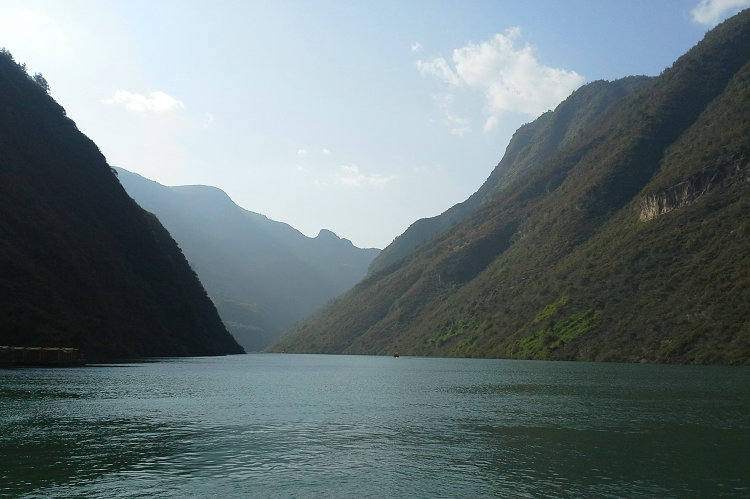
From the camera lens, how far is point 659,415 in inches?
1889

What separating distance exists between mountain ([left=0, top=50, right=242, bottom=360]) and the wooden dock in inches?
261

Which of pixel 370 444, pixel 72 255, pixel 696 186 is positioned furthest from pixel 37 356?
pixel 696 186

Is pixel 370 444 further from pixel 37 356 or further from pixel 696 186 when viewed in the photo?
pixel 696 186

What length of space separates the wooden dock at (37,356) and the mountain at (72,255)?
6.62m

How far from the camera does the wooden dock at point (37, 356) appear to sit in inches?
3868

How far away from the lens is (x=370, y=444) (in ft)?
119

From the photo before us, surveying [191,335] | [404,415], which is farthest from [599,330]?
[404,415]

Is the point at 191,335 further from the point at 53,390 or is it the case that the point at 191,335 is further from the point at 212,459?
the point at 212,459

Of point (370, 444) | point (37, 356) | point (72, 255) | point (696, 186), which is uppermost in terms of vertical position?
point (696, 186)

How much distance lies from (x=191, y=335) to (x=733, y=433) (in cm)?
15829

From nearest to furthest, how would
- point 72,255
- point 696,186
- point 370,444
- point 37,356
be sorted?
point 370,444 < point 37,356 < point 72,255 < point 696,186

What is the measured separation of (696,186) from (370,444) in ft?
601

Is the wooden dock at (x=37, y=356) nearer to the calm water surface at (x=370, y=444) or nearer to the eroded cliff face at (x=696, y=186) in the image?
the calm water surface at (x=370, y=444)

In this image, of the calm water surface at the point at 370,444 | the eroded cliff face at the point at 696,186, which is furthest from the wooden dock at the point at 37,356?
the eroded cliff face at the point at 696,186
